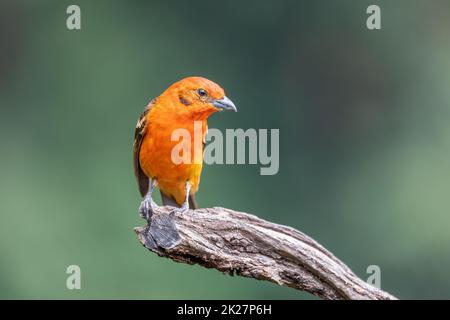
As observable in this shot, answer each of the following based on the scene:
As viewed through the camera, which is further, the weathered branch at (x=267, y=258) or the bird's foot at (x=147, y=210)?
the bird's foot at (x=147, y=210)

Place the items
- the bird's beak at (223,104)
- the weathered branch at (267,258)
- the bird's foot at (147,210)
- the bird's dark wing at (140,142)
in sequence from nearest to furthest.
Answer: the weathered branch at (267,258)
the bird's foot at (147,210)
the bird's beak at (223,104)
the bird's dark wing at (140,142)

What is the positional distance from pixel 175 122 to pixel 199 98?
317 millimetres

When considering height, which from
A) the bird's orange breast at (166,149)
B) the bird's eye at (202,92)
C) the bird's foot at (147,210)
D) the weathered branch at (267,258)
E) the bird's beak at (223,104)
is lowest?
the weathered branch at (267,258)

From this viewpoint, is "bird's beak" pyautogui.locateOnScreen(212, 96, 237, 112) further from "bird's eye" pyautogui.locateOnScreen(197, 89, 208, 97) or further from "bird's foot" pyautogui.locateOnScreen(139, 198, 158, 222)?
"bird's foot" pyautogui.locateOnScreen(139, 198, 158, 222)

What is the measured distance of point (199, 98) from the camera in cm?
686

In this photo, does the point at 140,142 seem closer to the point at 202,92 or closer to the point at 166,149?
the point at 166,149

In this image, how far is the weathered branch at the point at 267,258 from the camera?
5855mm

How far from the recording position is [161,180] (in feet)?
23.7

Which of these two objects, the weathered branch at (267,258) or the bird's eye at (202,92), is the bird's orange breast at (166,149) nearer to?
the bird's eye at (202,92)

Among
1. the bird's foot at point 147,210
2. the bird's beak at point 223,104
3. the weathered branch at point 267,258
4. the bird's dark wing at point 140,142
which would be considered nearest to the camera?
the weathered branch at point 267,258

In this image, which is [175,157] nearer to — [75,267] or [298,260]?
[298,260]

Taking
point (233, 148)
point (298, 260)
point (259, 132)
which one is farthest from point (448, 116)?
point (298, 260)

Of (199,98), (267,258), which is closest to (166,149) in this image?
(199,98)

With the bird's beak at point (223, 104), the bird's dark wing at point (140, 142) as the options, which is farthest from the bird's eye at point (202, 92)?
the bird's dark wing at point (140, 142)
